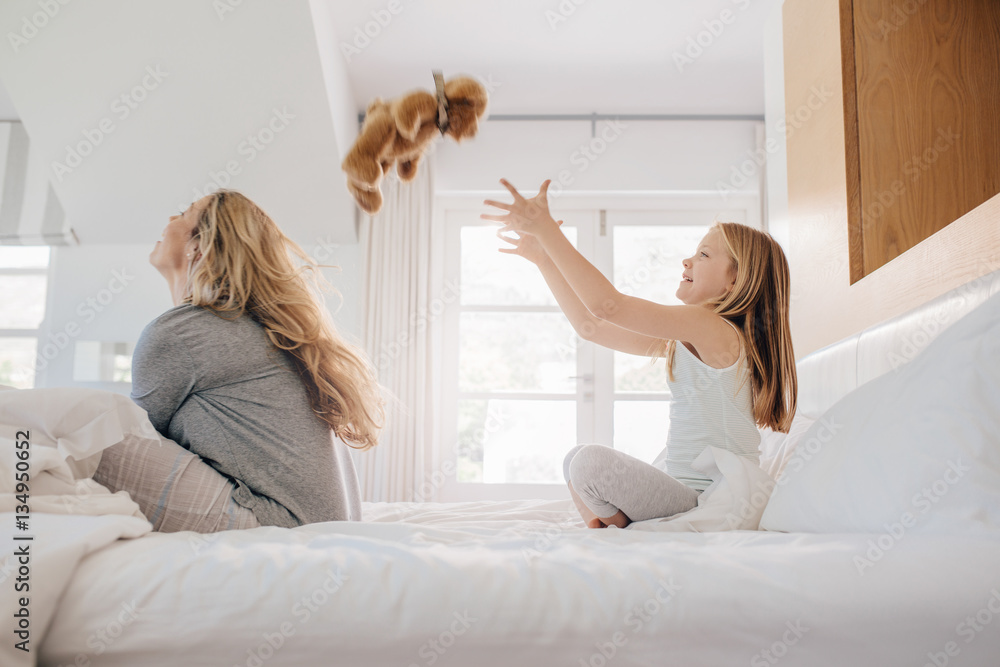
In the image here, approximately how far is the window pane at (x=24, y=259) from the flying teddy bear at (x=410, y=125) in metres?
3.24

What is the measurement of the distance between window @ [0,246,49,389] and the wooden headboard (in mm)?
3931

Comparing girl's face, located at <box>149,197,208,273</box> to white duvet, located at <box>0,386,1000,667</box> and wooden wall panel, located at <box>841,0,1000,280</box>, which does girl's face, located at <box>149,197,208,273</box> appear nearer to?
white duvet, located at <box>0,386,1000,667</box>

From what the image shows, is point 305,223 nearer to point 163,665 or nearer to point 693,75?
point 693,75

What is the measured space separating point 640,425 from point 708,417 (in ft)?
8.16

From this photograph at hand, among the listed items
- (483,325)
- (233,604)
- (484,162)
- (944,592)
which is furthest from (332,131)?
(944,592)

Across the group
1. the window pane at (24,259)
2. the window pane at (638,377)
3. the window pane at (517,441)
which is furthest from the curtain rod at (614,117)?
the window pane at (24,259)

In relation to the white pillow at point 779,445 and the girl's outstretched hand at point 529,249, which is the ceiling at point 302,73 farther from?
the white pillow at point 779,445

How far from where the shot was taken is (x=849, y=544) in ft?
2.92

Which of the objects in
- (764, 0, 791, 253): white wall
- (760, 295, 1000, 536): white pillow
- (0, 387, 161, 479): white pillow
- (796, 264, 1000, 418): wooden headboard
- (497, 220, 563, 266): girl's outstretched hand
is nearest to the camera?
(760, 295, 1000, 536): white pillow

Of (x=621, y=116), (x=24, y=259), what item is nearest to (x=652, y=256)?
(x=621, y=116)

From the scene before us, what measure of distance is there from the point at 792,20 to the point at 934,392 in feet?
6.18

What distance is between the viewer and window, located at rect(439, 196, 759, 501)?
3922 millimetres

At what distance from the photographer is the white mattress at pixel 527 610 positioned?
2.52 ft

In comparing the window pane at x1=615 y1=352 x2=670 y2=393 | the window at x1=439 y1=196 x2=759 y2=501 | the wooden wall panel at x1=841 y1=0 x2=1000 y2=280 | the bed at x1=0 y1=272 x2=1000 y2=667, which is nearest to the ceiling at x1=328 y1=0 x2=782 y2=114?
the window at x1=439 y1=196 x2=759 y2=501
